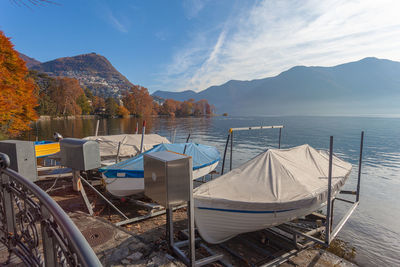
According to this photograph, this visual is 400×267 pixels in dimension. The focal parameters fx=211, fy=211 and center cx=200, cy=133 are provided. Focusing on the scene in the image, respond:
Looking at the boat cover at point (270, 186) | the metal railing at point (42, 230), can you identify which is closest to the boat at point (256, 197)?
the boat cover at point (270, 186)

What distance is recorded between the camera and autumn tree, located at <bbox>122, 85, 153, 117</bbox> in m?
126

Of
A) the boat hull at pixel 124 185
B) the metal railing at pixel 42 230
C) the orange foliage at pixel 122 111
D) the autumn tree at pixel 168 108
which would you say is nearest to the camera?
the metal railing at pixel 42 230

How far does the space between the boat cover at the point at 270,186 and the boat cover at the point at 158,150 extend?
10.9 ft

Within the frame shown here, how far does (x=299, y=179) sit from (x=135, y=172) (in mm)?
5645

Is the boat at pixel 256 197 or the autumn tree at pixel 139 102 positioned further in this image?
A: the autumn tree at pixel 139 102

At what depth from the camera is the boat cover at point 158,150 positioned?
26.1 ft

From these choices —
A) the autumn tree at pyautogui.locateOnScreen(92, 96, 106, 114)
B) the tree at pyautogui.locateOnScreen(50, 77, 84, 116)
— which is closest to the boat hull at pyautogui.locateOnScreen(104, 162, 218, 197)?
the tree at pyautogui.locateOnScreen(50, 77, 84, 116)

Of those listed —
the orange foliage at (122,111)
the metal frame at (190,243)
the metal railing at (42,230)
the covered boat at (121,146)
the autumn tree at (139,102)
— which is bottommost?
the metal frame at (190,243)

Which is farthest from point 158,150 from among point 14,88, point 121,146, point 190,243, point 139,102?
point 139,102

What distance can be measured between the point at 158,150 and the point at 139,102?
122991 millimetres

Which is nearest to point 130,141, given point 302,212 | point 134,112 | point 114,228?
point 114,228

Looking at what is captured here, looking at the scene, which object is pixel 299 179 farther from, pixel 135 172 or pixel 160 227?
pixel 135 172

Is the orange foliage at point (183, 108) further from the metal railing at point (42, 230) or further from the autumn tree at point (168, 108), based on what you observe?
the metal railing at point (42, 230)

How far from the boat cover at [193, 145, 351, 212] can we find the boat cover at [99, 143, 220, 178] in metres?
3.31
